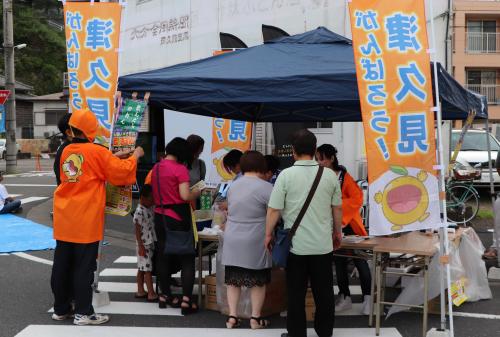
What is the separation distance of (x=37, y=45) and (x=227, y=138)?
32675 millimetres

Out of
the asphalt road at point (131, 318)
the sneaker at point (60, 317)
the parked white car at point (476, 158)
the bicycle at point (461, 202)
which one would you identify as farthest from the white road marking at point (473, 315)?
the parked white car at point (476, 158)

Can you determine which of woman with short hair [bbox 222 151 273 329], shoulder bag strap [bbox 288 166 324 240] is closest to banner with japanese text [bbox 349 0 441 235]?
shoulder bag strap [bbox 288 166 324 240]

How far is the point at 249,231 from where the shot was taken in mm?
5027

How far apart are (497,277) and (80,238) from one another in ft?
16.7

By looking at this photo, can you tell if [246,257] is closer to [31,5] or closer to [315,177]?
[315,177]

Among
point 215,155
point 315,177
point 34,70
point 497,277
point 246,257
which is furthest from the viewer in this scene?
point 34,70

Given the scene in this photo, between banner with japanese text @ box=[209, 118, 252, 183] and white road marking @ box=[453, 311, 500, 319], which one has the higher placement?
banner with japanese text @ box=[209, 118, 252, 183]

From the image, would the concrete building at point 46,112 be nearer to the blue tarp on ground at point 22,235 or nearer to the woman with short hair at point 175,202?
the blue tarp on ground at point 22,235

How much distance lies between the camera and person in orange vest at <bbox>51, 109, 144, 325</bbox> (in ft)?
16.8

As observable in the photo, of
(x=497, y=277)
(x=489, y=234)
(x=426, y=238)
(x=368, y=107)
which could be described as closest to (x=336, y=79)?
(x=368, y=107)

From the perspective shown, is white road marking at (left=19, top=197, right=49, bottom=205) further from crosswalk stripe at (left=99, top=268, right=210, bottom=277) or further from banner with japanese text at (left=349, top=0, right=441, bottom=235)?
banner with japanese text at (left=349, top=0, right=441, bottom=235)

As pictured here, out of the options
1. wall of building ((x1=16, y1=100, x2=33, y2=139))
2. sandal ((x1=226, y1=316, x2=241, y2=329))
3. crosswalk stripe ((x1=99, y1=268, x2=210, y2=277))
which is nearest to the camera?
sandal ((x1=226, y1=316, x2=241, y2=329))

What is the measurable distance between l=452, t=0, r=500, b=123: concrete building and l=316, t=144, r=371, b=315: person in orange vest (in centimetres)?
2807

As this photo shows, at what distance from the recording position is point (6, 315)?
18.4ft
